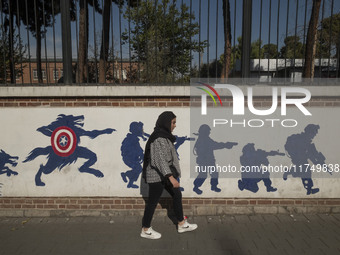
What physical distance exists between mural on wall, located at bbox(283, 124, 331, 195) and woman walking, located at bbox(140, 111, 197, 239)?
1.84m

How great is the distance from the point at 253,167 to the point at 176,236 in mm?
1588

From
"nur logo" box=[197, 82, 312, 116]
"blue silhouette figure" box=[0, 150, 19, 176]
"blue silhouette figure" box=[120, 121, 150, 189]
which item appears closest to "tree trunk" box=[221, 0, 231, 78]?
"nur logo" box=[197, 82, 312, 116]

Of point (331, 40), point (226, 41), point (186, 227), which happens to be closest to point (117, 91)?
point (226, 41)

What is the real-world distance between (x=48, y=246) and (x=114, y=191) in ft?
3.85

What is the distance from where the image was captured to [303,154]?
422 centimetres

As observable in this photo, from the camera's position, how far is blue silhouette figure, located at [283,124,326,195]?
4.20m

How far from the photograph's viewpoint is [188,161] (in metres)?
4.21

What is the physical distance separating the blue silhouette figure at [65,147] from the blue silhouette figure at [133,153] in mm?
317

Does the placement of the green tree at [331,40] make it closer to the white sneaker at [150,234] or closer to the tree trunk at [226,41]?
the tree trunk at [226,41]

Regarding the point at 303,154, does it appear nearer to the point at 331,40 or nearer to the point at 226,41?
the point at 331,40

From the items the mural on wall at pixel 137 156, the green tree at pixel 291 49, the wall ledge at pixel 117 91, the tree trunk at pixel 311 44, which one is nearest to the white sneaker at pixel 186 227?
the mural on wall at pixel 137 156

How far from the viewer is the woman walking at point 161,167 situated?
133 inches

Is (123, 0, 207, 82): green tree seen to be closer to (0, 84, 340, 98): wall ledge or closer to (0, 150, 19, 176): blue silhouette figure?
(0, 84, 340, 98): wall ledge

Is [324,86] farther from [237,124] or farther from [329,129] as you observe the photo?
[237,124]
